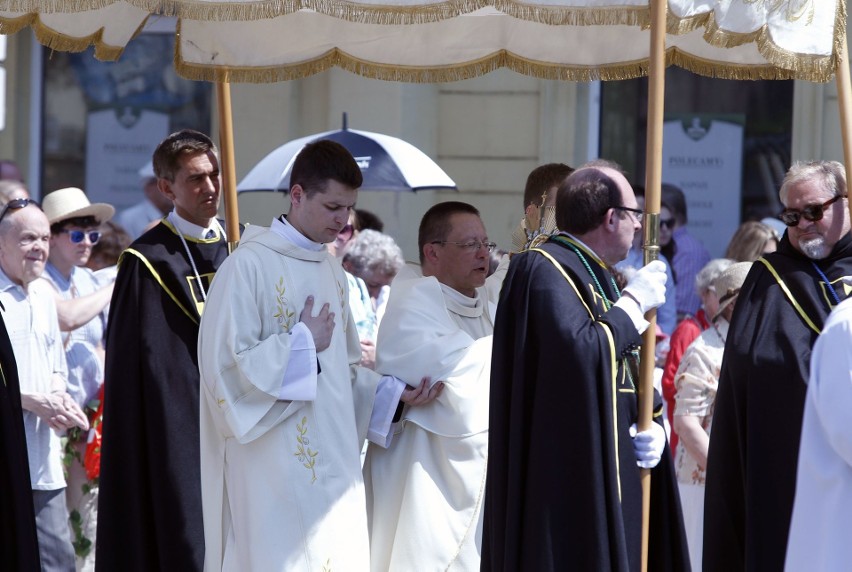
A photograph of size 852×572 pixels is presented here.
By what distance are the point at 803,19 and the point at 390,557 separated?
2.42 meters

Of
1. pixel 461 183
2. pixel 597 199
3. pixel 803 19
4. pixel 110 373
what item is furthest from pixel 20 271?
pixel 461 183

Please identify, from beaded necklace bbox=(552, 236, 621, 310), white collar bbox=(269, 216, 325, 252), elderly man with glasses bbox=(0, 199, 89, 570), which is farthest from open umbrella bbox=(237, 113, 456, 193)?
beaded necklace bbox=(552, 236, 621, 310)

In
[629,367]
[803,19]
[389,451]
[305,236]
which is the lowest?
[389,451]

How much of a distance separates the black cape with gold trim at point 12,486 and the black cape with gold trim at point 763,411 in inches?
92.1

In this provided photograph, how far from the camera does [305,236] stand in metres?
5.52

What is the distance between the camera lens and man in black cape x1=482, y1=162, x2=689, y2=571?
16.0 ft

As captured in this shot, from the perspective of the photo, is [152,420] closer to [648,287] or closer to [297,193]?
[297,193]

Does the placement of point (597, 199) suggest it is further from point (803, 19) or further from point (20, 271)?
point (20, 271)

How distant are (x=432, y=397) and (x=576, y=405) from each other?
Answer: 3.43 feet

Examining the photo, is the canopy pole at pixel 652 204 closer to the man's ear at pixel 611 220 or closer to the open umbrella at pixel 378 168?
the man's ear at pixel 611 220

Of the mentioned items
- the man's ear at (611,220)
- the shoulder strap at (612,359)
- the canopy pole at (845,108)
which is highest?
the canopy pole at (845,108)

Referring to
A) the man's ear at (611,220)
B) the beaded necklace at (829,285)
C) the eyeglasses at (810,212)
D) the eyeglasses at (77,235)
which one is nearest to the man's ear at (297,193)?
the man's ear at (611,220)

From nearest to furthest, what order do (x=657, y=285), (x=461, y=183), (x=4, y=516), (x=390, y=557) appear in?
(x=657, y=285)
(x=4, y=516)
(x=390, y=557)
(x=461, y=183)

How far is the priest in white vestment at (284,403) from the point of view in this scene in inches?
208
